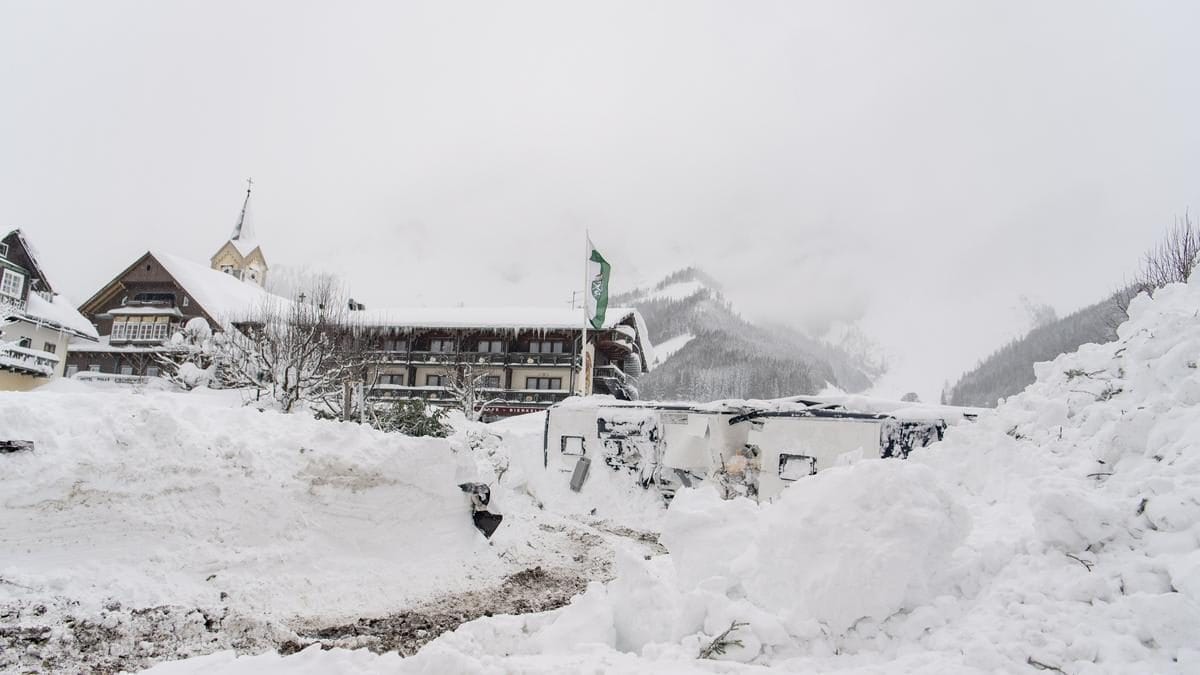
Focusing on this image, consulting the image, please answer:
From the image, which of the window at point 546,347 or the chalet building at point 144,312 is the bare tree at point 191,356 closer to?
the chalet building at point 144,312

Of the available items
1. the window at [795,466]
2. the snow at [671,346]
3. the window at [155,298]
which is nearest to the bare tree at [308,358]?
the window at [795,466]

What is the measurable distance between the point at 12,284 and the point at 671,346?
10183 centimetres

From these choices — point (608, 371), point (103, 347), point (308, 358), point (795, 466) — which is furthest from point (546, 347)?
point (103, 347)

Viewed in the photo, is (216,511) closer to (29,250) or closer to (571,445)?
(571,445)

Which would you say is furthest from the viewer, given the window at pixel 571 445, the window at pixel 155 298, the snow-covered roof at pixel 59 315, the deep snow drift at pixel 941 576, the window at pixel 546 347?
the window at pixel 155 298

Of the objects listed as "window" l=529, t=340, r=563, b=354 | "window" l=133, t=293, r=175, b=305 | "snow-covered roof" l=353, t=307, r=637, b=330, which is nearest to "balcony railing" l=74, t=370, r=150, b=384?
"window" l=133, t=293, r=175, b=305

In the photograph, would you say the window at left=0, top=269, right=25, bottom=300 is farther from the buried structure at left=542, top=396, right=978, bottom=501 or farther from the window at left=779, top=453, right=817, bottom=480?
the window at left=779, top=453, right=817, bottom=480

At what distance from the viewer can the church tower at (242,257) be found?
6612 centimetres

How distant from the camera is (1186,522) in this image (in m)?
3.87

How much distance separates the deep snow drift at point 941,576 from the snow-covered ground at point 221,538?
98.7 inches

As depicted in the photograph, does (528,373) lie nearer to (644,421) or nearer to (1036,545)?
(644,421)

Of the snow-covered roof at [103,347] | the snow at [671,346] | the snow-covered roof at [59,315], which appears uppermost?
the snow at [671,346]

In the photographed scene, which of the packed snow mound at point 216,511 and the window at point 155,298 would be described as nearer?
the packed snow mound at point 216,511

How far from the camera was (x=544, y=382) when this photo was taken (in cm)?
3903
